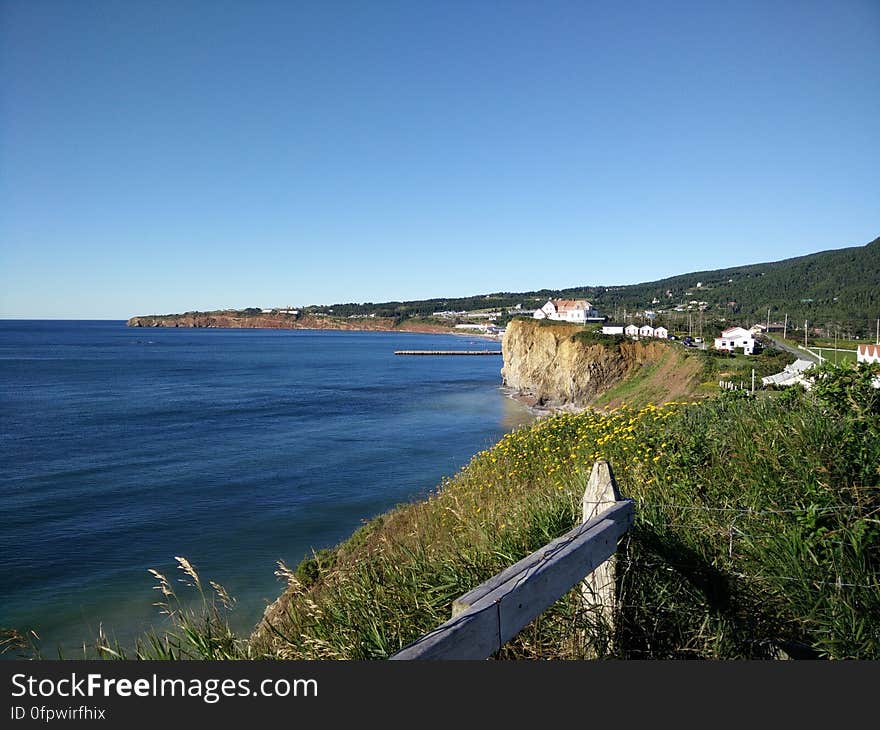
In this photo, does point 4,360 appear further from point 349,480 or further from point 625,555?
point 625,555

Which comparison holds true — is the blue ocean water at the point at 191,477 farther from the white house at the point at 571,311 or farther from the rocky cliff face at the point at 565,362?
the white house at the point at 571,311

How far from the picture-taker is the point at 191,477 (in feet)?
87.4

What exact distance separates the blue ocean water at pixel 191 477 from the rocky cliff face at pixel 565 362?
14.2 feet

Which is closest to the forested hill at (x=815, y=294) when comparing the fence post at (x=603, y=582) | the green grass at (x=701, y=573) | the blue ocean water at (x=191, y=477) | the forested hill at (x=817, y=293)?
the forested hill at (x=817, y=293)

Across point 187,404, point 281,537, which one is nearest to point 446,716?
point 281,537

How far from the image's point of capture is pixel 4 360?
89188 millimetres

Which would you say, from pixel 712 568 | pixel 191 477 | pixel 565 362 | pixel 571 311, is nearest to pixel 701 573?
pixel 712 568

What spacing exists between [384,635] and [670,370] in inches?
1516

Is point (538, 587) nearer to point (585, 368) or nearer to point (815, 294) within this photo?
point (585, 368)

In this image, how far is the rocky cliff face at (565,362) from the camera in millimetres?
49062

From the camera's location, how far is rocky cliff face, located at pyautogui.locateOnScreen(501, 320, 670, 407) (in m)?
49.1

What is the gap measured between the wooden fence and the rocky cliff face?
44261mm

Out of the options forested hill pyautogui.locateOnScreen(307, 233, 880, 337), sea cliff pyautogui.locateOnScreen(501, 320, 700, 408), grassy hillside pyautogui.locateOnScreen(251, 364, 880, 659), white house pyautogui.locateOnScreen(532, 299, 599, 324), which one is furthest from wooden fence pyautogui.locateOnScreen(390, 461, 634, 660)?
white house pyautogui.locateOnScreen(532, 299, 599, 324)

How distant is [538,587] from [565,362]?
52.4 m
